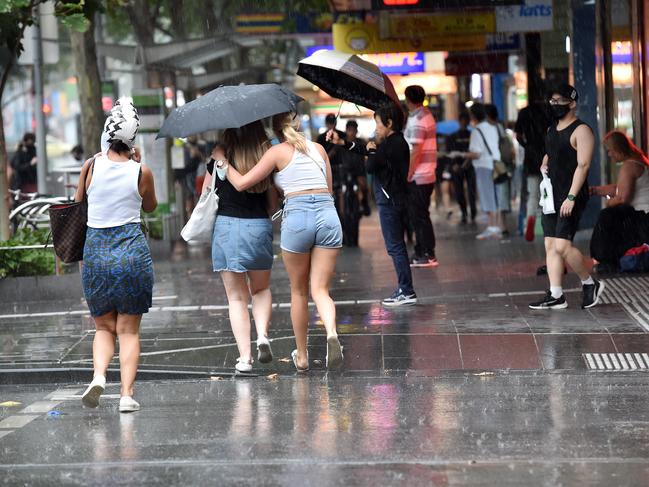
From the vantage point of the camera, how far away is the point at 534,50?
71.0 feet

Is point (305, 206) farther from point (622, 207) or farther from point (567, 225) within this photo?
point (622, 207)

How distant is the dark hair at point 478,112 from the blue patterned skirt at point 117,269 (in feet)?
38.2

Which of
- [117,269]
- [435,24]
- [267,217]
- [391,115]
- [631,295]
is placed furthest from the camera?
[435,24]

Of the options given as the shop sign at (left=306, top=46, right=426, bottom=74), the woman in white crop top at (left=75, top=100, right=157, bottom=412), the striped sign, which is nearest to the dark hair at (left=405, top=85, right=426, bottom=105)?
the woman in white crop top at (left=75, top=100, right=157, bottom=412)

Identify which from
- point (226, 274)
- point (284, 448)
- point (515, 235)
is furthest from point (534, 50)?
point (284, 448)

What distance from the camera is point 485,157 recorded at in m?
19.4

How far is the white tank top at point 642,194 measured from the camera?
12812mm

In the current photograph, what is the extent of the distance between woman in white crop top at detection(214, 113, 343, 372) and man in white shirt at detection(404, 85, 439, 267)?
5683 millimetres

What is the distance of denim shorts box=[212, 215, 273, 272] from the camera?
902 centimetres

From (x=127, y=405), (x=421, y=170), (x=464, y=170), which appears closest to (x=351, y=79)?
(x=421, y=170)

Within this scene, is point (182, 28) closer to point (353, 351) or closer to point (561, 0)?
point (561, 0)

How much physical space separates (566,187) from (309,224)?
3.04 meters

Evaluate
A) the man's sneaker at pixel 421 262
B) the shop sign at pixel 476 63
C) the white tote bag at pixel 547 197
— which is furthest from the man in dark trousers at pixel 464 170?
the white tote bag at pixel 547 197

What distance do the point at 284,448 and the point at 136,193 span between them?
6.51 ft
